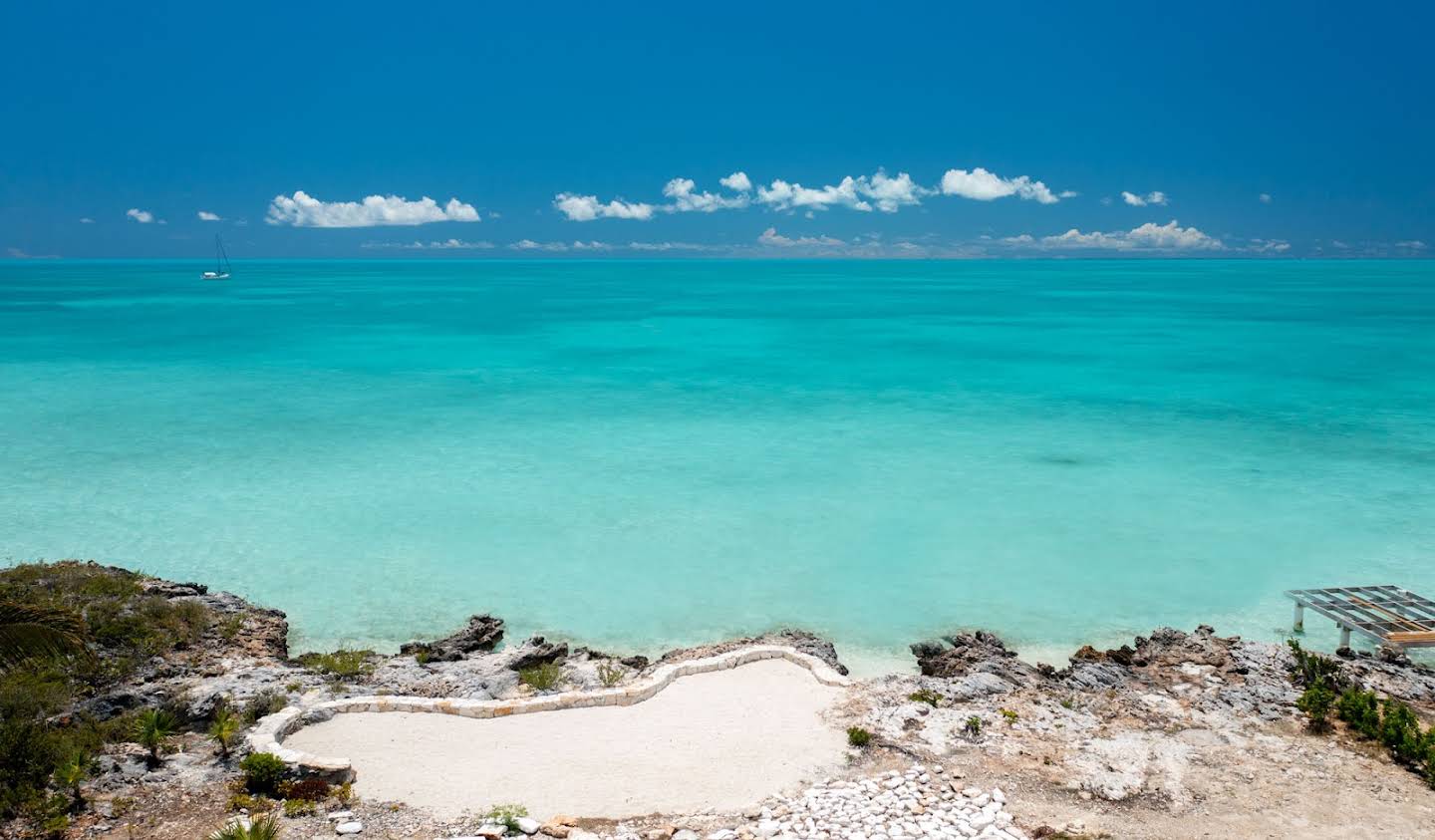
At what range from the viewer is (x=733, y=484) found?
979 inches

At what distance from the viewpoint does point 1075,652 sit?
50.4 ft

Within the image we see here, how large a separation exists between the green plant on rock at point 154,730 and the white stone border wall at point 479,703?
3.17 ft

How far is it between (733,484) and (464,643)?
35.9ft

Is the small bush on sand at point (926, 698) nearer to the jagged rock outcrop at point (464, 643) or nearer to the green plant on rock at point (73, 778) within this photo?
the jagged rock outcrop at point (464, 643)

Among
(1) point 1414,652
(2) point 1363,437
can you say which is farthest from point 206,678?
(2) point 1363,437

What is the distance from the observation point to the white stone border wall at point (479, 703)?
10156mm

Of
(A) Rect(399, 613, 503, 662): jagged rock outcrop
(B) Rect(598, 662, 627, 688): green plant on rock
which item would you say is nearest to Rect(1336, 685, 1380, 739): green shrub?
(B) Rect(598, 662, 627, 688): green plant on rock

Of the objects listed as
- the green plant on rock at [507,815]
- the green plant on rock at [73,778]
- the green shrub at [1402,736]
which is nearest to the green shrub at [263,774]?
the green plant on rock at [73,778]

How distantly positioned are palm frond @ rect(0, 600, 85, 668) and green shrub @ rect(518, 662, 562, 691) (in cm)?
562

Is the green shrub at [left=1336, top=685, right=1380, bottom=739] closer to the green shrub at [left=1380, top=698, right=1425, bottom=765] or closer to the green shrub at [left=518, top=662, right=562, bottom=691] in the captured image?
the green shrub at [left=1380, top=698, right=1425, bottom=765]

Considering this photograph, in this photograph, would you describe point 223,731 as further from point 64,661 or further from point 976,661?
point 976,661

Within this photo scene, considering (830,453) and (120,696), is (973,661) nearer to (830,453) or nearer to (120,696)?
(120,696)

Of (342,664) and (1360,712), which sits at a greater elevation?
(1360,712)

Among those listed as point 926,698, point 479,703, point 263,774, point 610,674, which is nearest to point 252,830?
point 263,774
